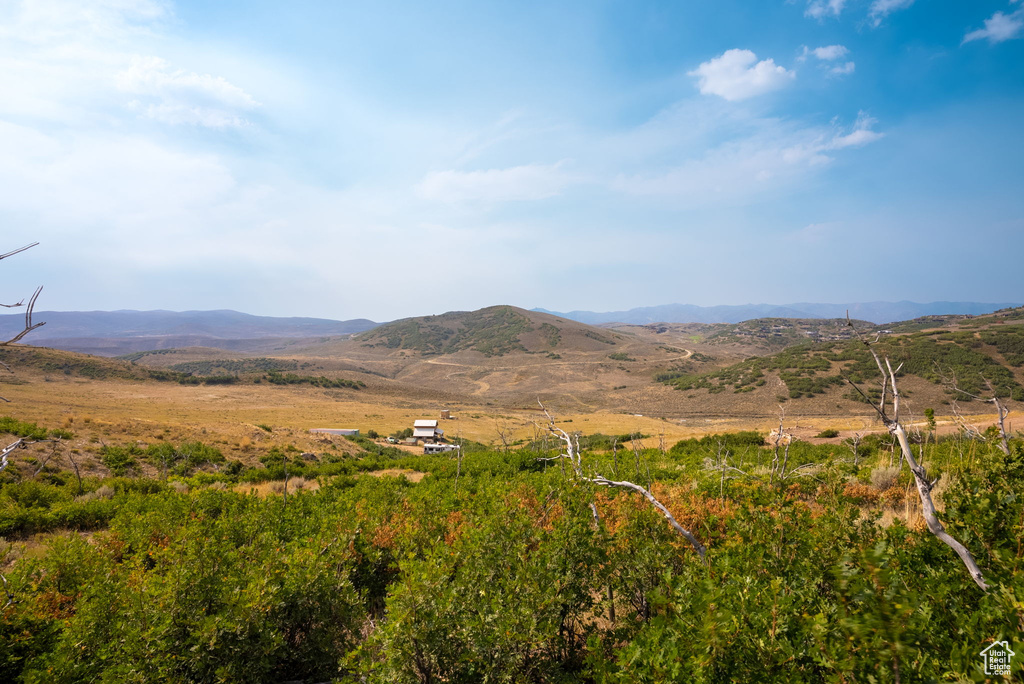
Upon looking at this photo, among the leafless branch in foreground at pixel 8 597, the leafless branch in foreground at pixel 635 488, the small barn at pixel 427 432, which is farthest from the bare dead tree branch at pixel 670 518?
the small barn at pixel 427 432

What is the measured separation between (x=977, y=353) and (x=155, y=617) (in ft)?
228

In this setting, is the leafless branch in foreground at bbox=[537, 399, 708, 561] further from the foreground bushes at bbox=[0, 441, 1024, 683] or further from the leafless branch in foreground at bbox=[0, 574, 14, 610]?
the leafless branch in foreground at bbox=[0, 574, 14, 610]

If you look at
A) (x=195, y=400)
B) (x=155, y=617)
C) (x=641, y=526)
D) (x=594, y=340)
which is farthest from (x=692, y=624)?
(x=594, y=340)

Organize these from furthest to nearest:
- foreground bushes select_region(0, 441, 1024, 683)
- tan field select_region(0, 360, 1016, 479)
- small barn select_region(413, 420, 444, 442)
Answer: small barn select_region(413, 420, 444, 442) → tan field select_region(0, 360, 1016, 479) → foreground bushes select_region(0, 441, 1024, 683)

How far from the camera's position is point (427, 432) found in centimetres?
3216

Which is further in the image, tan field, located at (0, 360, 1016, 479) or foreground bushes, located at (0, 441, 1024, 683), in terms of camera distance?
tan field, located at (0, 360, 1016, 479)

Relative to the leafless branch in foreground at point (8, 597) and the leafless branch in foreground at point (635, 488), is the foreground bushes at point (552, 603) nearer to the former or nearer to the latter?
the leafless branch in foreground at point (8, 597)
